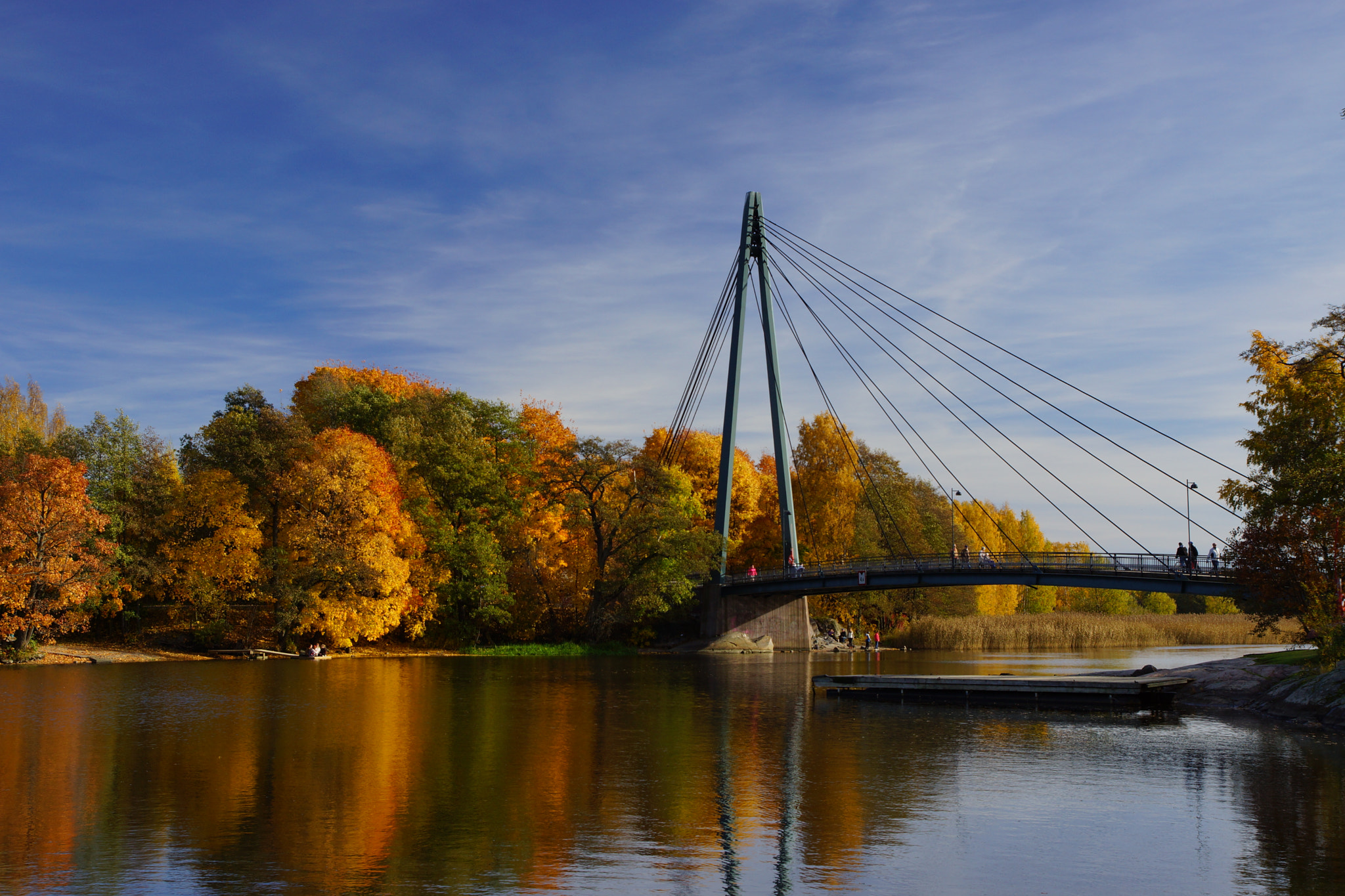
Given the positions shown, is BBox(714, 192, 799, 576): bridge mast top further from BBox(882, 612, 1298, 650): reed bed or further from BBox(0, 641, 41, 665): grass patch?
BBox(0, 641, 41, 665): grass patch

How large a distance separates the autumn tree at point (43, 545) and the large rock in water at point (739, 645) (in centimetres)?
3565

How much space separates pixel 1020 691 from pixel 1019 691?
4 cm

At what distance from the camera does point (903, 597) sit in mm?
82625

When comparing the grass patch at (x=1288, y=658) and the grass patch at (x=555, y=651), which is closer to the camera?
the grass patch at (x=1288, y=658)

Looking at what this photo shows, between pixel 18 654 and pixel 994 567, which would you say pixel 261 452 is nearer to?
pixel 18 654

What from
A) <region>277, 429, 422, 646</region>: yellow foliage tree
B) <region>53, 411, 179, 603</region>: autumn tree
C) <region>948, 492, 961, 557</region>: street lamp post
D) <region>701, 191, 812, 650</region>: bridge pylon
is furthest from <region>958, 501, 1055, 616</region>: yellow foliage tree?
<region>53, 411, 179, 603</region>: autumn tree

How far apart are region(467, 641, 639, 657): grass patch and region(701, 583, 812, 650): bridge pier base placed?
644cm

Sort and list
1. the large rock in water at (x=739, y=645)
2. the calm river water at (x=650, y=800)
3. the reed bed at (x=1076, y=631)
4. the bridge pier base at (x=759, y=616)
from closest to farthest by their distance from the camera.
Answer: the calm river water at (x=650, y=800) → the large rock in water at (x=739, y=645) → the reed bed at (x=1076, y=631) → the bridge pier base at (x=759, y=616)

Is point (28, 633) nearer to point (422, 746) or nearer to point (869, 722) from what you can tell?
point (422, 746)

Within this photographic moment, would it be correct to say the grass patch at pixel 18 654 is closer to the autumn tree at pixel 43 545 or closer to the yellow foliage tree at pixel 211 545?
the autumn tree at pixel 43 545

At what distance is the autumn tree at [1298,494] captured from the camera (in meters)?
31.9

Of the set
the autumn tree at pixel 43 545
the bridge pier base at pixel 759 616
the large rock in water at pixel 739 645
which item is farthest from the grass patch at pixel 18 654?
the bridge pier base at pixel 759 616

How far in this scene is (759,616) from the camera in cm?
6975

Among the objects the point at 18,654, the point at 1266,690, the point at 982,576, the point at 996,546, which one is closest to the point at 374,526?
the point at 18,654
